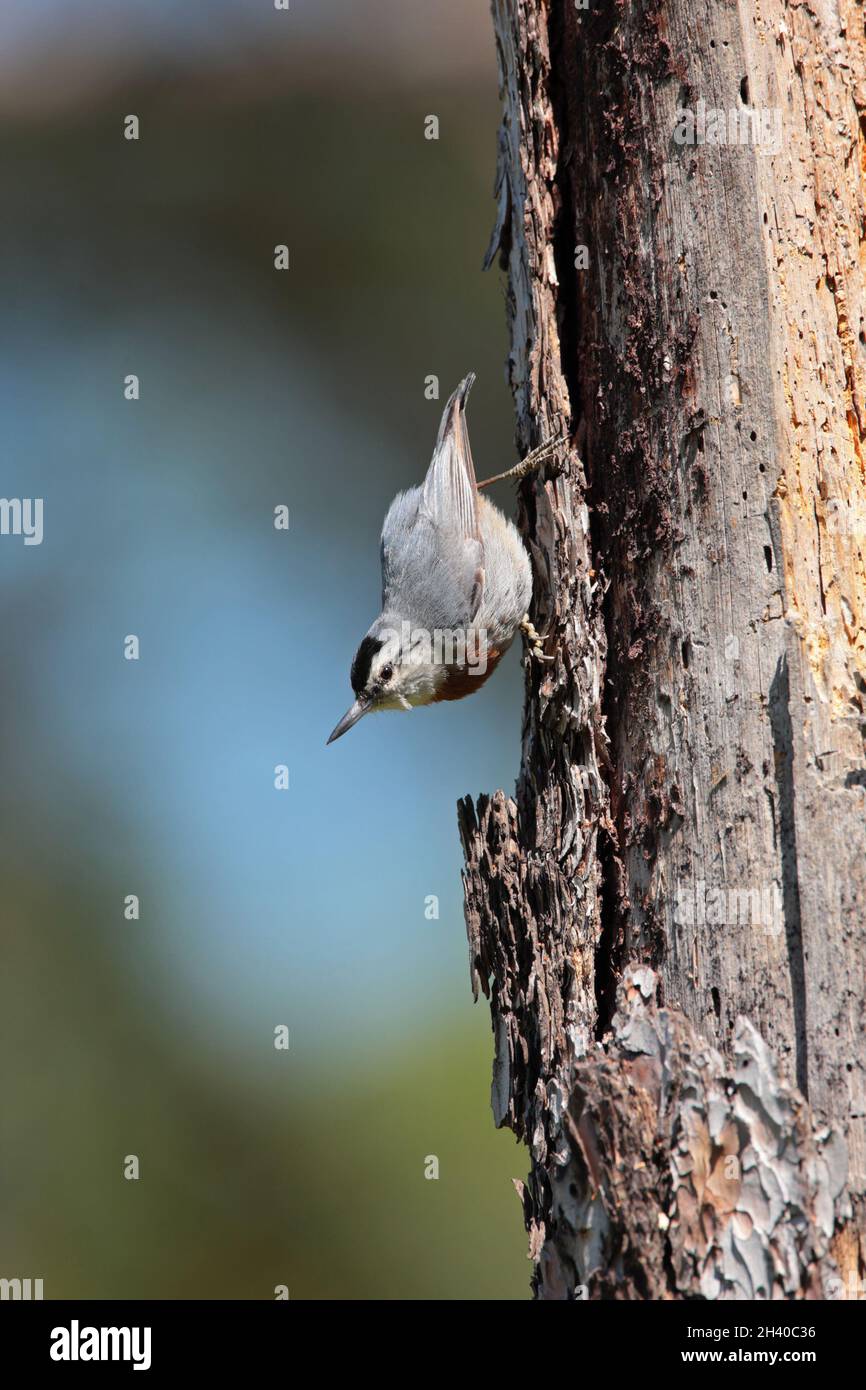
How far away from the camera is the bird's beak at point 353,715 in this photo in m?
4.18

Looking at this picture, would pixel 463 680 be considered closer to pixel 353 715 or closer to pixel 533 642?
pixel 353 715

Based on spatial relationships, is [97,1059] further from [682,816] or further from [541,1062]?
[682,816]

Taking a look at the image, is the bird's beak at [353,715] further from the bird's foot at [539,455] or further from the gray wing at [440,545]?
the bird's foot at [539,455]

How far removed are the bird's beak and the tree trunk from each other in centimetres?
115

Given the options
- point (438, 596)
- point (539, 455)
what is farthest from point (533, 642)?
point (438, 596)

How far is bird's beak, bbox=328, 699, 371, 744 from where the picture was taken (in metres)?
4.18

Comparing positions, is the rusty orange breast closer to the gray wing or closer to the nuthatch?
the nuthatch

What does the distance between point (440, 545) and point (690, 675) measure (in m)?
1.66

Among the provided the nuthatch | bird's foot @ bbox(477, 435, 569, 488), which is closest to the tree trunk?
bird's foot @ bbox(477, 435, 569, 488)

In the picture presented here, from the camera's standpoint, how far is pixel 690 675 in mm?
2576

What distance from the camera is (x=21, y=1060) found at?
5879 millimetres

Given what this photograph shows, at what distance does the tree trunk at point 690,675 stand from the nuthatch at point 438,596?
76 cm

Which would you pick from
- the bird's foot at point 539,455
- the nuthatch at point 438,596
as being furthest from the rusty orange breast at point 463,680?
the bird's foot at point 539,455
